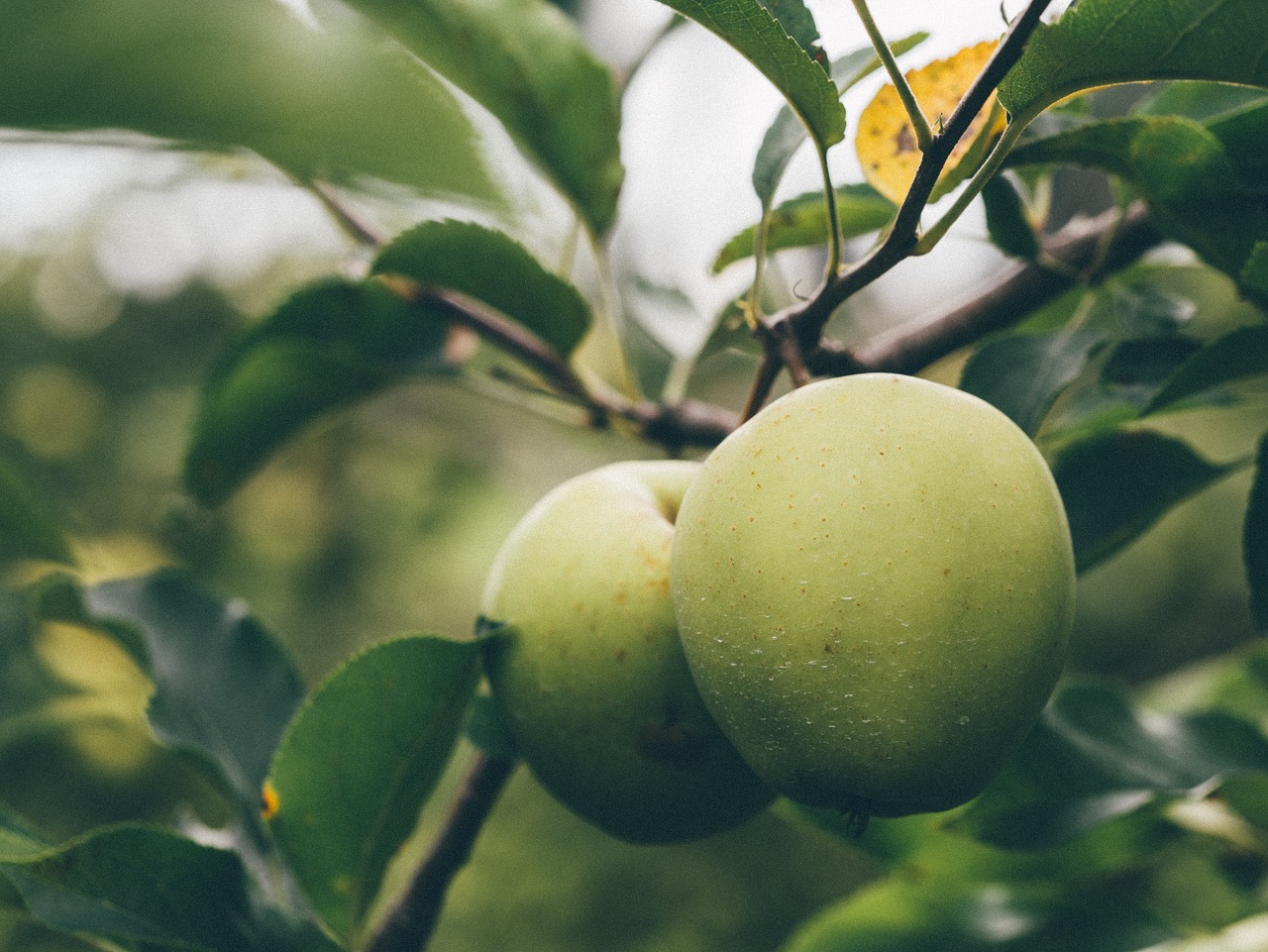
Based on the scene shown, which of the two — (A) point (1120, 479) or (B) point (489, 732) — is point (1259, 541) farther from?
(B) point (489, 732)

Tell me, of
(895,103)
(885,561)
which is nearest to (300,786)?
(885,561)

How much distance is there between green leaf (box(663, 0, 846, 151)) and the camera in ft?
1.35

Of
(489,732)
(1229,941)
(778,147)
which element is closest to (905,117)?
(778,147)

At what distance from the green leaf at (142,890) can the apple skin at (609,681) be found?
18 cm

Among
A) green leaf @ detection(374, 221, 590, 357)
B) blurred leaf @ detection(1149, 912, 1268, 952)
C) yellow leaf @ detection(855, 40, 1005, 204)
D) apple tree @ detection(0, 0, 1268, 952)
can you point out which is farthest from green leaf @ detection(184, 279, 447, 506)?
blurred leaf @ detection(1149, 912, 1268, 952)

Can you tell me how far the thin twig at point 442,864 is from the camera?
659 mm

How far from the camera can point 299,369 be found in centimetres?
80

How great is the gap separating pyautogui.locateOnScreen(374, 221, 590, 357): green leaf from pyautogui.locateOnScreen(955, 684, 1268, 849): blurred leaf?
41 cm

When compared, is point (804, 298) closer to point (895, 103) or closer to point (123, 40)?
point (895, 103)

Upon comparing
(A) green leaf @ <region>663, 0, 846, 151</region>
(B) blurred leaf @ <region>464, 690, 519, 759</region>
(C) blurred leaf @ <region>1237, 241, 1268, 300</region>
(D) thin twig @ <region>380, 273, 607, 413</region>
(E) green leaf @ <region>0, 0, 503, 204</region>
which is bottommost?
(B) blurred leaf @ <region>464, 690, 519, 759</region>

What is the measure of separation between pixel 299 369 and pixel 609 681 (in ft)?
1.41

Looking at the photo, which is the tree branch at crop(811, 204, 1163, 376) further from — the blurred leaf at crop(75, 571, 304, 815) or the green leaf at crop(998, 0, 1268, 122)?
the blurred leaf at crop(75, 571, 304, 815)

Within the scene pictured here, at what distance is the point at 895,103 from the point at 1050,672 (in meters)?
0.29

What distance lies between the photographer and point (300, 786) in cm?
53
